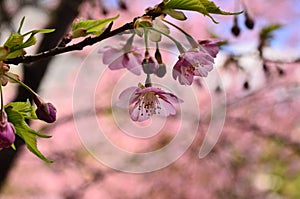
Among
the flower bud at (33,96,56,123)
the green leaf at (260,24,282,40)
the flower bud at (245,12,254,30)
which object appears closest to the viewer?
the flower bud at (33,96,56,123)

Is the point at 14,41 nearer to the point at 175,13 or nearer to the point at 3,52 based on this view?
the point at 3,52

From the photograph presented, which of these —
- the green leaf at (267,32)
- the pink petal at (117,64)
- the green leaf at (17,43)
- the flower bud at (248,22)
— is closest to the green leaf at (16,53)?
the green leaf at (17,43)

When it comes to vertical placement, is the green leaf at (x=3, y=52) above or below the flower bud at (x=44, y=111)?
above

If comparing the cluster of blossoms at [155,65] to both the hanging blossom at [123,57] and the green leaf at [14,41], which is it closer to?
the hanging blossom at [123,57]

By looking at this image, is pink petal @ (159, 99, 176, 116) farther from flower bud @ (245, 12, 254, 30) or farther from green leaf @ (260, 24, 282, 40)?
green leaf @ (260, 24, 282, 40)

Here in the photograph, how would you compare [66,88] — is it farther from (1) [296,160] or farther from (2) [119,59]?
(2) [119,59]

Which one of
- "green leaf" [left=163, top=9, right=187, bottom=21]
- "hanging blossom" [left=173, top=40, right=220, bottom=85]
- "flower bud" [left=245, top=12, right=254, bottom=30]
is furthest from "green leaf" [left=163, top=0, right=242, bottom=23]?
"flower bud" [left=245, top=12, right=254, bottom=30]
